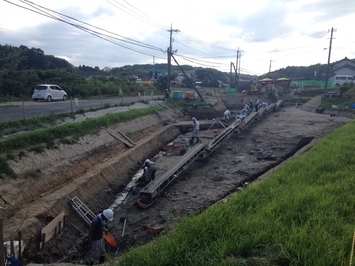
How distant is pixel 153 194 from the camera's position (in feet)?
34.6

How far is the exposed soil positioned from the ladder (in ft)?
0.62

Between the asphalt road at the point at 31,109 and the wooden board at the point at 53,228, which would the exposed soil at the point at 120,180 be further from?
the asphalt road at the point at 31,109

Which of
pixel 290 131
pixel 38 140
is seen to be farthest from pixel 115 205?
pixel 290 131

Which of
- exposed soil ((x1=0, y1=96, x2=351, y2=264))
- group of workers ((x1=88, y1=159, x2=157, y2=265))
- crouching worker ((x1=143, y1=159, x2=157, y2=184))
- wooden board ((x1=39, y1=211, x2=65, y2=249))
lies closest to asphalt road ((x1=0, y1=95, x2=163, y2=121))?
exposed soil ((x1=0, y1=96, x2=351, y2=264))

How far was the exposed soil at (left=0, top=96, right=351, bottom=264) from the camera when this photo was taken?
27.7ft

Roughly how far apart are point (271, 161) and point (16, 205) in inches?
455

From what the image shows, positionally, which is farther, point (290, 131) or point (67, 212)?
point (290, 131)

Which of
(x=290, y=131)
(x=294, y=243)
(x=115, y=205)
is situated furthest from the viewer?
(x=290, y=131)

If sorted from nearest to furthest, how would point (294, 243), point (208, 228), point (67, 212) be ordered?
1. point (294, 243)
2. point (208, 228)
3. point (67, 212)

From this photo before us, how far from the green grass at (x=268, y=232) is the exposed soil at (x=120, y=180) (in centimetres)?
233

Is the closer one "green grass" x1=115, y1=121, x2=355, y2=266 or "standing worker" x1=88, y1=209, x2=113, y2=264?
"green grass" x1=115, y1=121, x2=355, y2=266

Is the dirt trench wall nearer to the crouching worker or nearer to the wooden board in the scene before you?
the wooden board

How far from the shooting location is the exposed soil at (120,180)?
8.45m

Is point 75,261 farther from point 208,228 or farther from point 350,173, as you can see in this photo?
point 350,173
